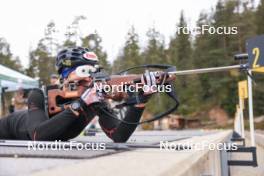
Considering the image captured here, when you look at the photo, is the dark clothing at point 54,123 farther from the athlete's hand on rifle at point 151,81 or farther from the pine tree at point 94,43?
the pine tree at point 94,43

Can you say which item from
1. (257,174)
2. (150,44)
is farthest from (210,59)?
(257,174)

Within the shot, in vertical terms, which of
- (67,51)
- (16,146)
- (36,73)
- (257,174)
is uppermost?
(36,73)

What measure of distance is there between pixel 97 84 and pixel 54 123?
320 mm

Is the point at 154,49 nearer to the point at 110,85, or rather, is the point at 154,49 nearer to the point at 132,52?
the point at 132,52

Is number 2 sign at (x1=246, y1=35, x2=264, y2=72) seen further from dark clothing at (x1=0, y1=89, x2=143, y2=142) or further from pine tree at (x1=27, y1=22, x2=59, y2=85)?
pine tree at (x1=27, y1=22, x2=59, y2=85)

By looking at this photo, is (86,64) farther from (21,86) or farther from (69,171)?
(21,86)

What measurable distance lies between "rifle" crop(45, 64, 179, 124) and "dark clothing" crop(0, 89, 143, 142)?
0.06 metres

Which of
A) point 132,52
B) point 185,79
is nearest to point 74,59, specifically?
point 132,52

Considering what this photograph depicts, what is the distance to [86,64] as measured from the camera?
8.95 ft

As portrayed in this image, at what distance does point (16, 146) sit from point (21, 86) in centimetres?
956

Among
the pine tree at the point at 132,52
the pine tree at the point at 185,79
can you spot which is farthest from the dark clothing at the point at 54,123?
the pine tree at the point at 185,79

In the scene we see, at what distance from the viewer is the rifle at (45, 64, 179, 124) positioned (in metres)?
2.44

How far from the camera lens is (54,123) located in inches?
94.3

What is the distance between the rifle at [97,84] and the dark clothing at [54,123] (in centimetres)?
6
